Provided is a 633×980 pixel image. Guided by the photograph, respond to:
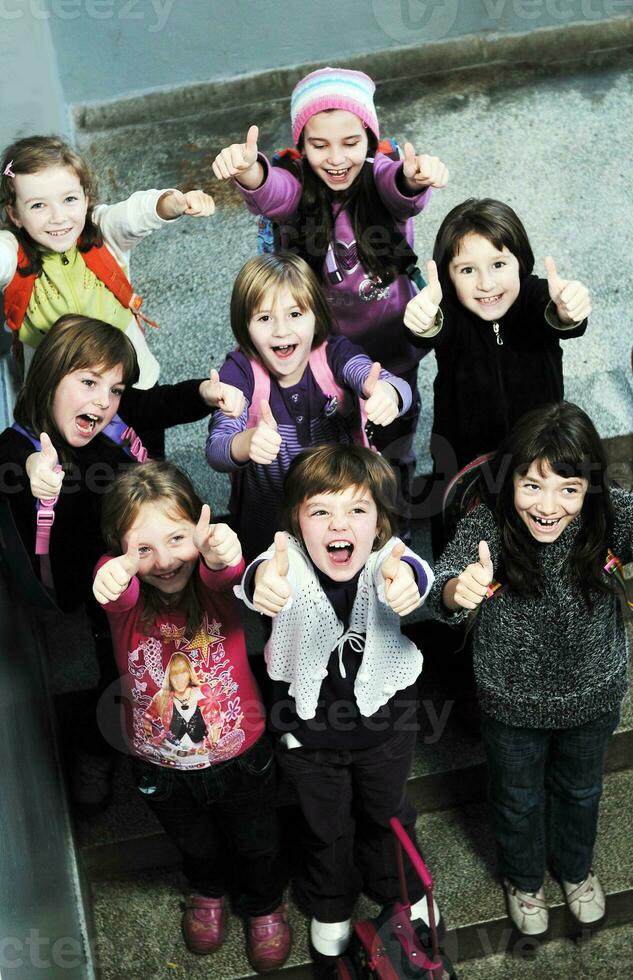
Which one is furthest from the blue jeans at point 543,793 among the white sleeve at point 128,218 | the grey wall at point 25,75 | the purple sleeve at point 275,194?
the grey wall at point 25,75

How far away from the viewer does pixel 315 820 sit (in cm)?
287

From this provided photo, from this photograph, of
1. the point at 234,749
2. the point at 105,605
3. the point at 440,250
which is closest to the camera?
the point at 105,605

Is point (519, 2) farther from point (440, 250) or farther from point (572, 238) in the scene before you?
point (440, 250)

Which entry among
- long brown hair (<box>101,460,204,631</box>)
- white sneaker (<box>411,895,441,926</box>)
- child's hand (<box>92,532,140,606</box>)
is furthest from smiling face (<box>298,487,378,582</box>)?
white sneaker (<box>411,895,441,926</box>)

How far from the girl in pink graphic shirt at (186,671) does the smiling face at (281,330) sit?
0.41m

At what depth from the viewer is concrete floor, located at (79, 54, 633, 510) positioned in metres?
4.27

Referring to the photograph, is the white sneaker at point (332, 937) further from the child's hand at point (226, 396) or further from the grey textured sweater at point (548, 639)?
the child's hand at point (226, 396)

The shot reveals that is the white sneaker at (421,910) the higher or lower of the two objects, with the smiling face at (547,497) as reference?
lower

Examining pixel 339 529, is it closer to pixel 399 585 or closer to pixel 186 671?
pixel 399 585

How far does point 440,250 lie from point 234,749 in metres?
1.36

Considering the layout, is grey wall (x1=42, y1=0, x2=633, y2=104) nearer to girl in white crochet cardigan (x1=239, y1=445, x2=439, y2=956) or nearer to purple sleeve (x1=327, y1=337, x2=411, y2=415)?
purple sleeve (x1=327, y1=337, x2=411, y2=415)

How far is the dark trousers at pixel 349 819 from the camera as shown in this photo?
2826 mm

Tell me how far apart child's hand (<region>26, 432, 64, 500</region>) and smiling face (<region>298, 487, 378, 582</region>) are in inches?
22.4

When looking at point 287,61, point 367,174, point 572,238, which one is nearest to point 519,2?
point 287,61
